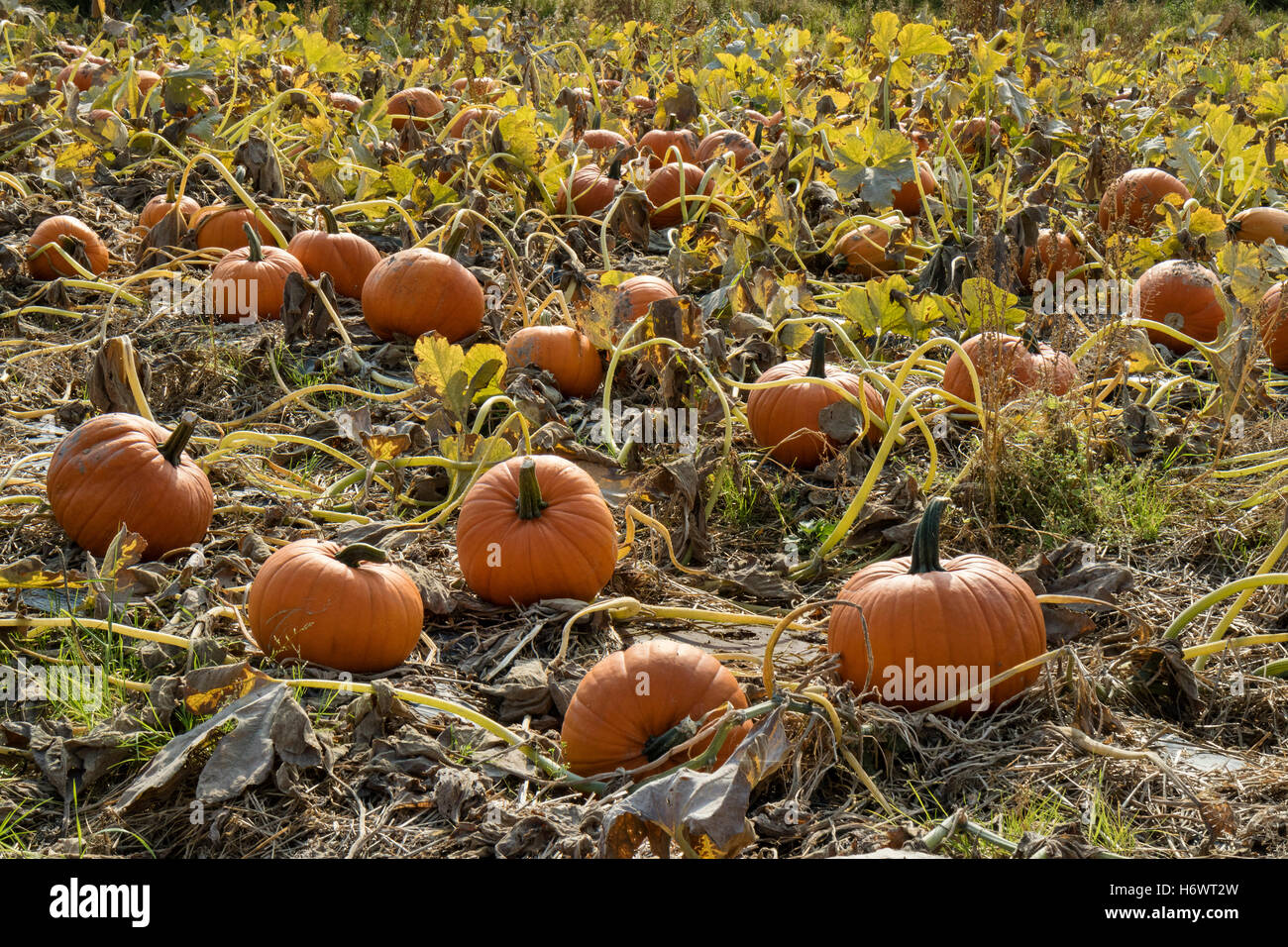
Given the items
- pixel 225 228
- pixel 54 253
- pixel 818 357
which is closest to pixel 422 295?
pixel 225 228

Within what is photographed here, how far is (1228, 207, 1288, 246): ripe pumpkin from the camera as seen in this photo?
4.97 metres

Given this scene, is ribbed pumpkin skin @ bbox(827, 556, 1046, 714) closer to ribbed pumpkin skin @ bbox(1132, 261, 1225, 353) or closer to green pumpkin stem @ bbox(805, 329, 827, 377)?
green pumpkin stem @ bbox(805, 329, 827, 377)

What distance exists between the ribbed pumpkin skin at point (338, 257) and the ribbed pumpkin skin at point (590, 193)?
3.60 feet

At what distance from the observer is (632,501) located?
3229 millimetres

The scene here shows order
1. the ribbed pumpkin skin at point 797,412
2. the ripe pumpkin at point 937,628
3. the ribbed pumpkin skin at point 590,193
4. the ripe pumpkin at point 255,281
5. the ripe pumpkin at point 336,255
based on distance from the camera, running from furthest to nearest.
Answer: the ribbed pumpkin skin at point 590,193 → the ripe pumpkin at point 336,255 → the ripe pumpkin at point 255,281 → the ribbed pumpkin skin at point 797,412 → the ripe pumpkin at point 937,628

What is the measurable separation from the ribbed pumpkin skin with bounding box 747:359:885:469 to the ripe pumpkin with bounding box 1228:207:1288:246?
7.60 ft

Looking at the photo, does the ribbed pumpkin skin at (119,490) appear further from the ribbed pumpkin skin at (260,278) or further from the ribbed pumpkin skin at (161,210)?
the ribbed pumpkin skin at (161,210)

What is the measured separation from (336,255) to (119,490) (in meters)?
2.03

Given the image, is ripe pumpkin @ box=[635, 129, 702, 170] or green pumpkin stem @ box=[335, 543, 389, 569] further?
ripe pumpkin @ box=[635, 129, 702, 170]

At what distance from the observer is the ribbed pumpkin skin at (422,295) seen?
14.1 ft

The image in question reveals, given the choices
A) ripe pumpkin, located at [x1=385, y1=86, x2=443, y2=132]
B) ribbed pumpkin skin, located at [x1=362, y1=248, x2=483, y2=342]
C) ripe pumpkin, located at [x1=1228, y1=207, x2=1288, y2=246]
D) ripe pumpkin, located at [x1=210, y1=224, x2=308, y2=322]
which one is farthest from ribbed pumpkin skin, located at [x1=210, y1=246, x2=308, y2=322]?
ripe pumpkin, located at [x1=1228, y1=207, x2=1288, y2=246]

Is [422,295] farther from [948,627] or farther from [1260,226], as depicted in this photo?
[1260,226]

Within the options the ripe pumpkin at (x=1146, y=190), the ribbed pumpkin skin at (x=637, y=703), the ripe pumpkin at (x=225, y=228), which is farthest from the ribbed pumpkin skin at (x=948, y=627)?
the ripe pumpkin at (x=225, y=228)

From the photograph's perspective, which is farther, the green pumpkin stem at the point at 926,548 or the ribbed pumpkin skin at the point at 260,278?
the ribbed pumpkin skin at the point at 260,278
